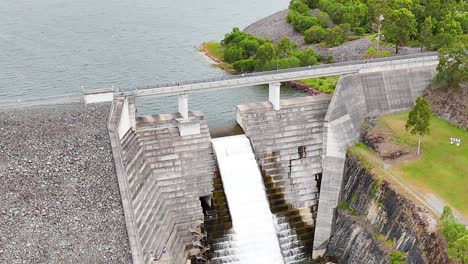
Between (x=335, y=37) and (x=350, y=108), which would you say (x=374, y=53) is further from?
(x=350, y=108)

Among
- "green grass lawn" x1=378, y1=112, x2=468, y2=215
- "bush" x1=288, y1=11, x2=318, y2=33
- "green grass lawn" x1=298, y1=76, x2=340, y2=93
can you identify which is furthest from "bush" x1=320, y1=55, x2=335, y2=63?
"green grass lawn" x1=378, y1=112, x2=468, y2=215

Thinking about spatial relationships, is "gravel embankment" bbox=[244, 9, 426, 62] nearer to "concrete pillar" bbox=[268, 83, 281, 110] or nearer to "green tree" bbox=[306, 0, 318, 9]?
"green tree" bbox=[306, 0, 318, 9]

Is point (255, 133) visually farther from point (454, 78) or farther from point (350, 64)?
point (454, 78)

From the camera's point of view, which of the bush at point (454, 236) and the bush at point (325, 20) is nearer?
the bush at point (454, 236)

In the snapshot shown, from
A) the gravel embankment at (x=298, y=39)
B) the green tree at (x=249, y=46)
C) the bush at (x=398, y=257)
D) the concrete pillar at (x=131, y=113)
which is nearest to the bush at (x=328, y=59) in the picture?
the gravel embankment at (x=298, y=39)

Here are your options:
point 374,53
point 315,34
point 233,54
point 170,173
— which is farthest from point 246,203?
point 315,34

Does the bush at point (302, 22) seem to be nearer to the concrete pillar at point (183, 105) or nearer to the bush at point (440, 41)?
the bush at point (440, 41)
